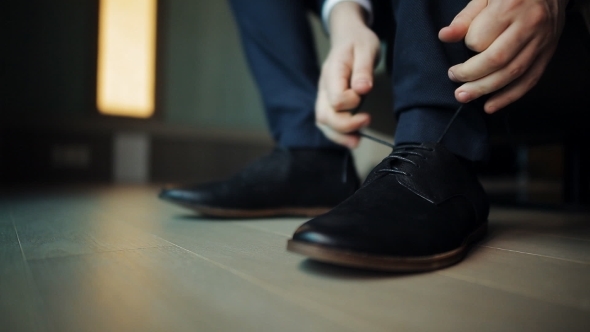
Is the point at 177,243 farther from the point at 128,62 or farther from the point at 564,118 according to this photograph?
the point at 128,62

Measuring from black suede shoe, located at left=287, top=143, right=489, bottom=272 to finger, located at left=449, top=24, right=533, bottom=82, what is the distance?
9 cm

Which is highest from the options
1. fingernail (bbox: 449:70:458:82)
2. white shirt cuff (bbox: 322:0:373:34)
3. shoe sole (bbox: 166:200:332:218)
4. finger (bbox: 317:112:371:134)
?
white shirt cuff (bbox: 322:0:373:34)

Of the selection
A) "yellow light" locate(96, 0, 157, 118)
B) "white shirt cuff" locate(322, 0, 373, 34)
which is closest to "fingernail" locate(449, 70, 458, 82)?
"white shirt cuff" locate(322, 0, 373, 34)

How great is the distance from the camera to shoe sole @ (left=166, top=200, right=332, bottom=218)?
720mm

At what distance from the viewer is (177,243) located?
522mm

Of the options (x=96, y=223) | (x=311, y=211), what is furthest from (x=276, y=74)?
(x=96, y=223)

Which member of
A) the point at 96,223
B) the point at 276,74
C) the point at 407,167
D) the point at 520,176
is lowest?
the point at 520,176

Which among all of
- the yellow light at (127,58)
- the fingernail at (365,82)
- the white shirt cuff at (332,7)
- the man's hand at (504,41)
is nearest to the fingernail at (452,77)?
the man's hand at (504,41)

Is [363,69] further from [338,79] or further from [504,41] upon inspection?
[504,41]

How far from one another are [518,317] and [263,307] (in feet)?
0.58

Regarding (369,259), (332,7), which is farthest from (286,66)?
(369,259)

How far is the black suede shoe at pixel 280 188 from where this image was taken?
0.73m

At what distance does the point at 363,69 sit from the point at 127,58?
143cm

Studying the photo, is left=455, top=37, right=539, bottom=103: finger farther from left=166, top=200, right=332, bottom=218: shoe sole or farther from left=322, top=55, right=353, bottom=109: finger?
left=166, top=200, right=332, bottom=218: shoe sole
